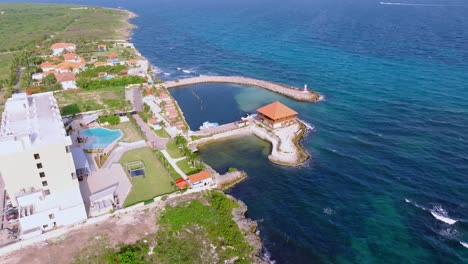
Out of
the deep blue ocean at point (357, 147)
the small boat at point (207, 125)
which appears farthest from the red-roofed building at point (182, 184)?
the small boat at point (207, 125)

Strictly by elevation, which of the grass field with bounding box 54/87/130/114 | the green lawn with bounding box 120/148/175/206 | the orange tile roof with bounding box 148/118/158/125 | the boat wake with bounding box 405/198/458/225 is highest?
the orange tile roof with bounding box 148/118/158/125

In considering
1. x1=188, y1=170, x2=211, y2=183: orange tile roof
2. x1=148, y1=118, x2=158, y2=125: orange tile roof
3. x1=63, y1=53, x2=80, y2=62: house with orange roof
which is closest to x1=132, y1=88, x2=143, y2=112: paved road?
x1=148, y1=118, x2=158, y2=125: orange tile roof

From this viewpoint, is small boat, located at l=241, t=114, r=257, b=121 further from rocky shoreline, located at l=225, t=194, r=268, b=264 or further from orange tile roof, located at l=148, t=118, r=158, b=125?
rocky shoreline, located at l=225, t=194, r=268, b=264

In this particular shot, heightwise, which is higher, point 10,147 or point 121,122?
point 10,147

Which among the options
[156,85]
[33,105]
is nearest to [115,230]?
[33,105]

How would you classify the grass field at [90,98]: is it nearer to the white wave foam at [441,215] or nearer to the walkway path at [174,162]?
the walkway path at [174,162]

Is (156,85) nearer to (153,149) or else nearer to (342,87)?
(153,149)

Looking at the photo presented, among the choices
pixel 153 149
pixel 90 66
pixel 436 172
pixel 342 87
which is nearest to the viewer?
pixel 436 172
